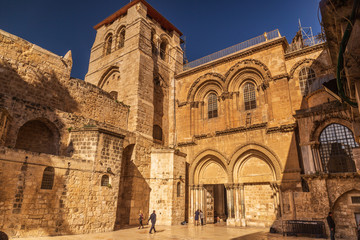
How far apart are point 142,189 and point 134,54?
9450 millimetres

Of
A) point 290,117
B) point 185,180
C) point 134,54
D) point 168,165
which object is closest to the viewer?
point 290,117

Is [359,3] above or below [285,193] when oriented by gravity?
above

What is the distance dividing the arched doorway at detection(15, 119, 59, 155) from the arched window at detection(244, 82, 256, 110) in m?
11.3

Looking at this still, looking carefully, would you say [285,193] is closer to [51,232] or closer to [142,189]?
[142,189]

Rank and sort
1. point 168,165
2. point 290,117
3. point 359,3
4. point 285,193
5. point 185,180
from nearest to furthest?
1. point 359,3
2. point 285,193
3. point 290,117
4. point 168,165
5. point 185,180

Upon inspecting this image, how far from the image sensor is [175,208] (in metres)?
14.3

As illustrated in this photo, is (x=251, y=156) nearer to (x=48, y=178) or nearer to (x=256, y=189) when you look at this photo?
(x=256, y=189)

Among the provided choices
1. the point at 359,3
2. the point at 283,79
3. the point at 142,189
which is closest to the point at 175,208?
the point at 142,189

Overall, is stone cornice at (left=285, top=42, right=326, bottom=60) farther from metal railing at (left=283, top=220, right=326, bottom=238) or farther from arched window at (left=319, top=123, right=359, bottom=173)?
metal railing at (left=283, top=220, right=326, bottom=238)

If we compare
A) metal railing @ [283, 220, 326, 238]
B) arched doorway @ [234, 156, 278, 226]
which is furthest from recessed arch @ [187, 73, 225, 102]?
metal railing @ [283, 220, 326, 238]

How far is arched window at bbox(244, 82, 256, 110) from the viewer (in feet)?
51.4

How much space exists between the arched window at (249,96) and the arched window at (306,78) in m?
2.82

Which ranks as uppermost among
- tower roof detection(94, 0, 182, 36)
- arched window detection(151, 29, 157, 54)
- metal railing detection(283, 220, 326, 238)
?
tower roof detection(94, 0, 182, 36)

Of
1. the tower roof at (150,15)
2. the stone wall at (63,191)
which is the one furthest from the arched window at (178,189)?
the tower roof at (150,15)
